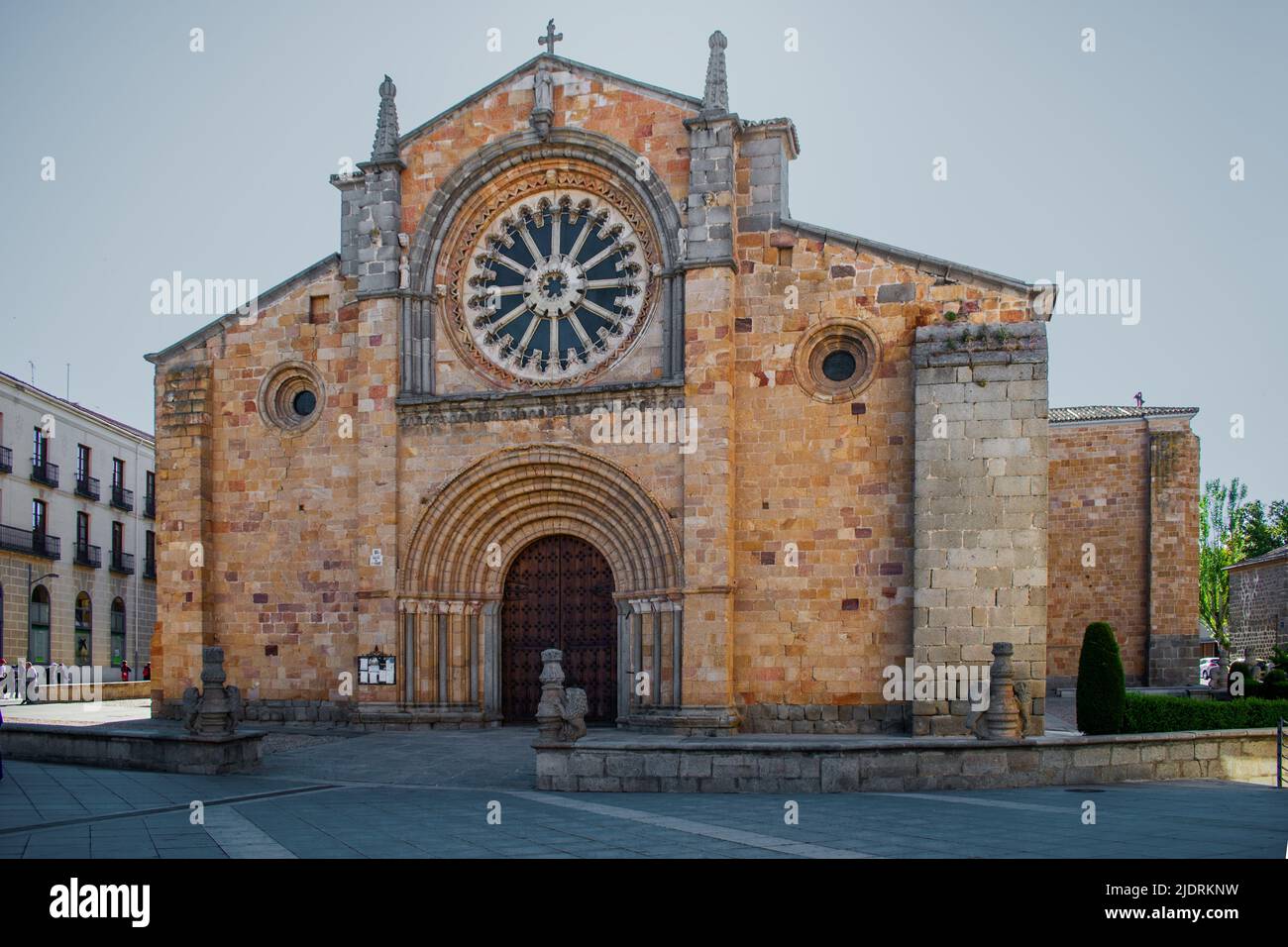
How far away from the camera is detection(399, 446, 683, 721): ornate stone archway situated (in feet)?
64.6

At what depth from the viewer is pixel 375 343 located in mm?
21234

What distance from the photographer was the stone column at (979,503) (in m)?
17.7

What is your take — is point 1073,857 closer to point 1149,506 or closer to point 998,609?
point 998,609

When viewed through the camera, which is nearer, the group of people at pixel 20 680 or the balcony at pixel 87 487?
the group of people at pixel 20 680

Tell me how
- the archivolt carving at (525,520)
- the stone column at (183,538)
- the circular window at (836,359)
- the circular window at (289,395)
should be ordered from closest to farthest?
the circular window at (836,359), the archivolt carving at (525,520), the stone column at (183,538), the circular window at (289,395)

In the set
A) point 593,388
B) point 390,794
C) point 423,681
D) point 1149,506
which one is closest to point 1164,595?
point 1149,506

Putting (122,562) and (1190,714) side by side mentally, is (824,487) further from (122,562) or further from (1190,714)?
(122,562)

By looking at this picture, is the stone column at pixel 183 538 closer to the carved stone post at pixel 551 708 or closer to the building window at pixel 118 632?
the carved stone post at pixel 551 708

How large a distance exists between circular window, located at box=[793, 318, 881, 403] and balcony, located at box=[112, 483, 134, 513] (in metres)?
31.8

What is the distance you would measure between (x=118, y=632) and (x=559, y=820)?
119ft

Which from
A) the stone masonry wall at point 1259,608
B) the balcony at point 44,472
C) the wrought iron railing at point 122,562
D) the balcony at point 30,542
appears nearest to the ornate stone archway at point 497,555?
the balcony at point 30,542

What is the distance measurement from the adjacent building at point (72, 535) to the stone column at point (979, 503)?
93.5 feet

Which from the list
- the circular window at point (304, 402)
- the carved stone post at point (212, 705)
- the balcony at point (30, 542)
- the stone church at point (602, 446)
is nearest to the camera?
the carved stone post at point (212, 705)

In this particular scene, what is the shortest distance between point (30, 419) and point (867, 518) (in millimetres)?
30075
